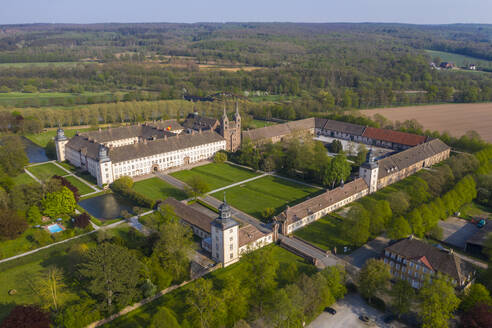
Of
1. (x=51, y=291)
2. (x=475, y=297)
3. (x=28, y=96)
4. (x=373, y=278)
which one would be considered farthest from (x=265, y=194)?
(x=28, y=96)

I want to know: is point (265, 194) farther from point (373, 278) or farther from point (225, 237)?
point (373, 278)

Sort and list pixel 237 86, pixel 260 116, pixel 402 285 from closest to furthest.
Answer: pixel 402 285
pixel 260 116
pixel 237 86

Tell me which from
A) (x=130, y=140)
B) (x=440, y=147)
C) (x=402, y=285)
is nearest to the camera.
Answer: (x=402, y=285)

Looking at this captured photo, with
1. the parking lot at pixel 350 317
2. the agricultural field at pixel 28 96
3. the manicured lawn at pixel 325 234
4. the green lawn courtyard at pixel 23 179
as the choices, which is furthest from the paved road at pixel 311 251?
the agricultural field at pixel 28 96

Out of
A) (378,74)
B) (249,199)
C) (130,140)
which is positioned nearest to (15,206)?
(249,199)

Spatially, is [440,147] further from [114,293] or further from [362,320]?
[114,293]

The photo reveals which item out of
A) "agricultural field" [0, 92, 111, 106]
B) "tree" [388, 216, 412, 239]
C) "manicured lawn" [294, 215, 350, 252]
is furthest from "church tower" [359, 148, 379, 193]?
"agricultural field" [0, 92, 111, 106]

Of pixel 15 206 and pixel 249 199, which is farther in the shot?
pixel 249 199
